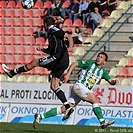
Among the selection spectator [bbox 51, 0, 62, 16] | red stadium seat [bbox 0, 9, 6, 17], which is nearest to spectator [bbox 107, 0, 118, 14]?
→ spectator [bbox 51, 0, 62, 16]

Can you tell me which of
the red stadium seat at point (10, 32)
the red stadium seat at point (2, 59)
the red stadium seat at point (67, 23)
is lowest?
the red stadium seat at point (2, 59)

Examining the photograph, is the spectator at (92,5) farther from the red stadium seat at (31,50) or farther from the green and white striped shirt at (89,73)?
the green and white striped shirt at (89,73)

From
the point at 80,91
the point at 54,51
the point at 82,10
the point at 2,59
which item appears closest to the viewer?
the point at 80,91

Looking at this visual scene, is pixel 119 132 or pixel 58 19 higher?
pixel 58 19

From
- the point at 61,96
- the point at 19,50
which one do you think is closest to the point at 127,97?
the point at 61,96

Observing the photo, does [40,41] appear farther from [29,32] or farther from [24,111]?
[24,111]

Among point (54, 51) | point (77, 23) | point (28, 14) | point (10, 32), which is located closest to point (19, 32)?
point (10, 32)

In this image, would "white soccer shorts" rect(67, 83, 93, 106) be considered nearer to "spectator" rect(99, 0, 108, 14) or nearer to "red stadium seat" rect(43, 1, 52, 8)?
"spectator" rect(99, 0, 108, 14)

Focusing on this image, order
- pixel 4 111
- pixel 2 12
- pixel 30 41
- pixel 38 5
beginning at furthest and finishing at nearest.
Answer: pixel 2 12
pixel 38 5
pixel 30 41
pixel 4 111

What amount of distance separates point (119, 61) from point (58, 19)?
3.47m

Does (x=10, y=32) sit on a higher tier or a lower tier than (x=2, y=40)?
higher

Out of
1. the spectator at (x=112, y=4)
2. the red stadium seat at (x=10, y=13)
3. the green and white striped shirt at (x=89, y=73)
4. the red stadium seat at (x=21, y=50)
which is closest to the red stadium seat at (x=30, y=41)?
the red stadium seat at (x=21, y=50)

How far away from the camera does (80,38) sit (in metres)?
20.1

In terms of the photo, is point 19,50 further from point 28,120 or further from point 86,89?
point 86,89
